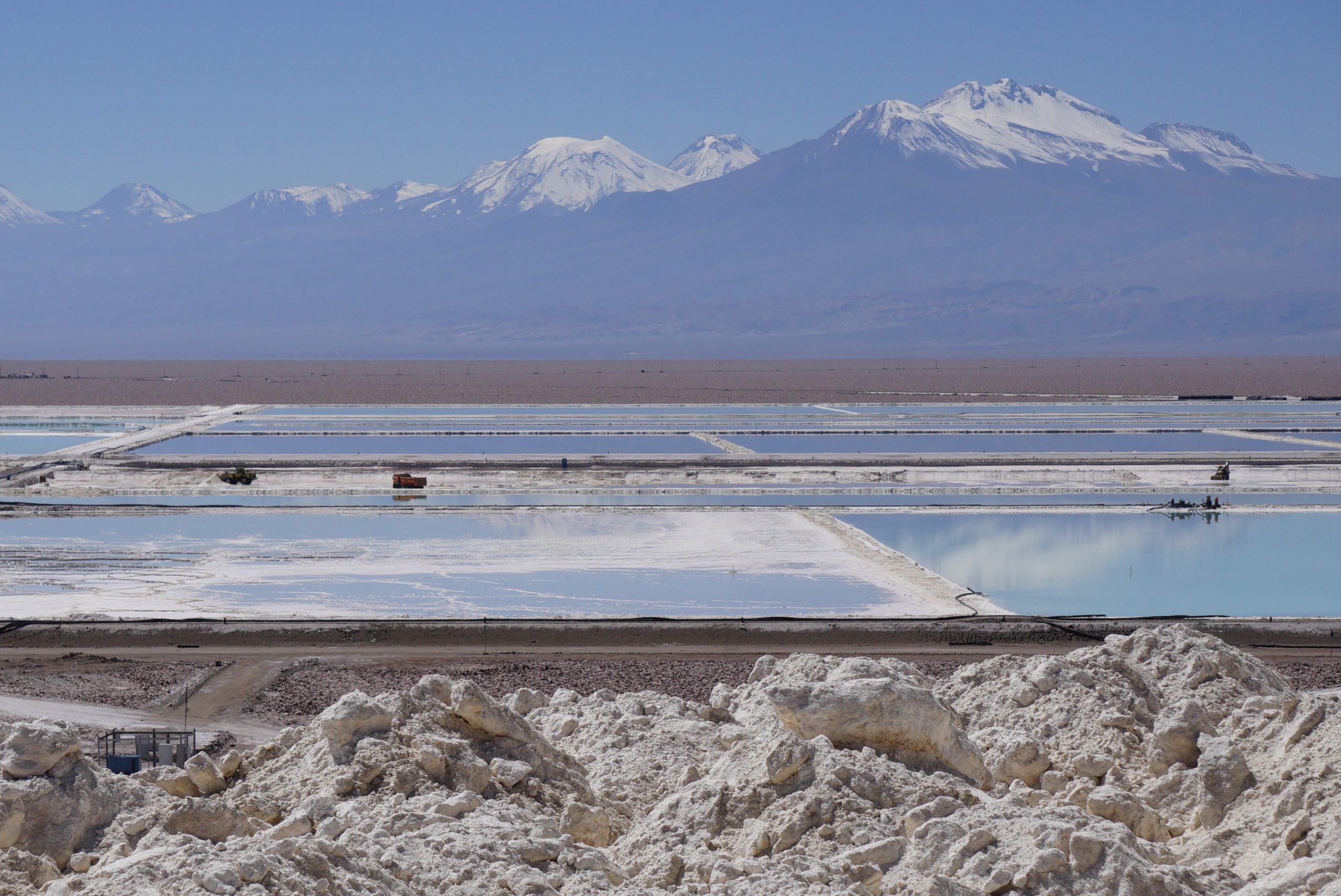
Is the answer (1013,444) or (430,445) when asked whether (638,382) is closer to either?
(430,445)

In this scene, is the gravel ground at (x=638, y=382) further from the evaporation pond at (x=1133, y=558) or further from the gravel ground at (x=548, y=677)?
the gravel ground at (x=548, y=677)

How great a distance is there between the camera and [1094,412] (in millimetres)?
53156

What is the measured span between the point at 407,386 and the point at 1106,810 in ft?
226

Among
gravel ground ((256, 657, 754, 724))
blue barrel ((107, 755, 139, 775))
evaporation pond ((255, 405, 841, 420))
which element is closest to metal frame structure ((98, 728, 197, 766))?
blue barrel ((107, 755, 139, 775))

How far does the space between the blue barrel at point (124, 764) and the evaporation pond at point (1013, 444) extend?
27018 millimetres

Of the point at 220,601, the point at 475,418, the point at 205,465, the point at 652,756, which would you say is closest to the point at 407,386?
the point at 475,418

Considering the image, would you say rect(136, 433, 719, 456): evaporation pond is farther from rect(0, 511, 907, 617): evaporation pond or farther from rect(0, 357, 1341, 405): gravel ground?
rect(0, 357, 1341, 405): gravel ground

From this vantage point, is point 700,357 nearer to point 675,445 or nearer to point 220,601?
point 675,445

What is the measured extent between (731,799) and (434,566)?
44.3 feet

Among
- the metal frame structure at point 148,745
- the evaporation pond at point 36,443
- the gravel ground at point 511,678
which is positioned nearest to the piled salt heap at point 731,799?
the metal frame structure at point 148,745

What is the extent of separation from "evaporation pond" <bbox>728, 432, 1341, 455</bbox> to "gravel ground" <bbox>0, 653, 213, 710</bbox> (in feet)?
75.3

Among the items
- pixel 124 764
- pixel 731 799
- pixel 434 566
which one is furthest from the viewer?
pixel 434 566

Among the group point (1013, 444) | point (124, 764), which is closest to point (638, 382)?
point (1013, 444)

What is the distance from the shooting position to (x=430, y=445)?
1544 inches
